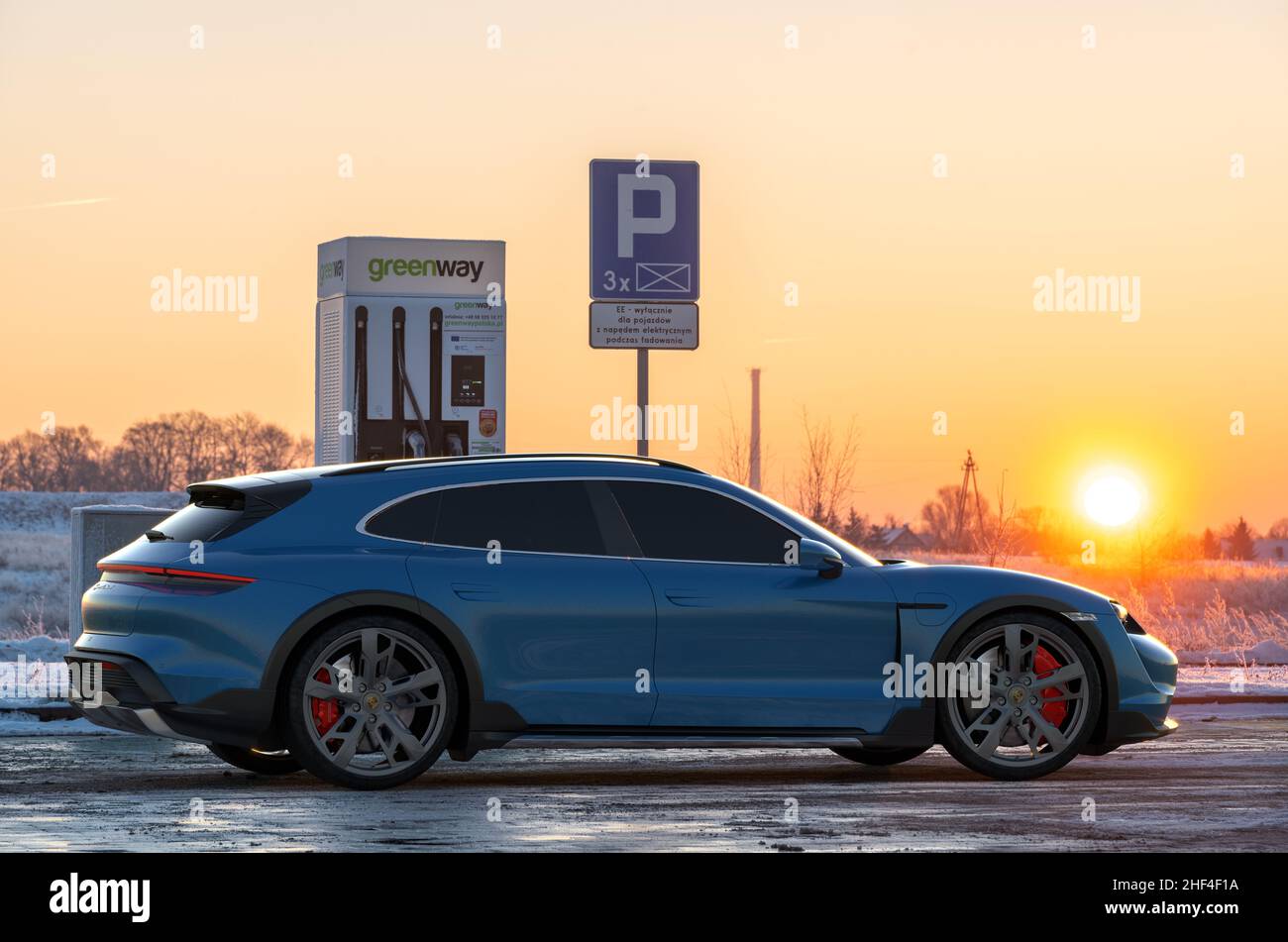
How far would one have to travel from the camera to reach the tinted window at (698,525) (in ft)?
34.8

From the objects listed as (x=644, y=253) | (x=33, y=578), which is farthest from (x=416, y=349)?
(x=33, y=578)

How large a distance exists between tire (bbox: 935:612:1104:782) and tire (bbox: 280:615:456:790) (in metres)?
2.45

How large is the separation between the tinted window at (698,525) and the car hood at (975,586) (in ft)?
1.97

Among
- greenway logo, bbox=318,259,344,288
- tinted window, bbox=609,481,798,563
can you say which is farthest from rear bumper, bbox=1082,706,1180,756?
greenway logo, bbox=318,259,344,288

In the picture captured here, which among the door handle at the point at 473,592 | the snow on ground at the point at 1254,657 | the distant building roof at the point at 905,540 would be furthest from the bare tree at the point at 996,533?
the distant building roof at the point at 905,540

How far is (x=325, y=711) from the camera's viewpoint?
1022 cm

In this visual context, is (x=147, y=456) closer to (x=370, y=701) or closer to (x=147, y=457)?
(x=147, y=457)

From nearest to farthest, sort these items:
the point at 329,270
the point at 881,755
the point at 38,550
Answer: the point at 881,755 < the point at 329,270 < the point at 38,550

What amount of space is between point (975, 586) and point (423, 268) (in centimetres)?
784

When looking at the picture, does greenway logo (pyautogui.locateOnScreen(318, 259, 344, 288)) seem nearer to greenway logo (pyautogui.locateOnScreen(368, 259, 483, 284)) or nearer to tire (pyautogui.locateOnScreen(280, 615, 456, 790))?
greenway logo (pyautogui.locateOnScreen(368, 259, 483, 284))

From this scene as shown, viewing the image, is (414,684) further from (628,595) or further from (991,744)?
(991,744)

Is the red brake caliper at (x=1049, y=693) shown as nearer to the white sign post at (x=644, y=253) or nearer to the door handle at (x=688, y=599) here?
the door handle at (x=688, y=599)

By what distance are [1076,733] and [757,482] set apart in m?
15.9
